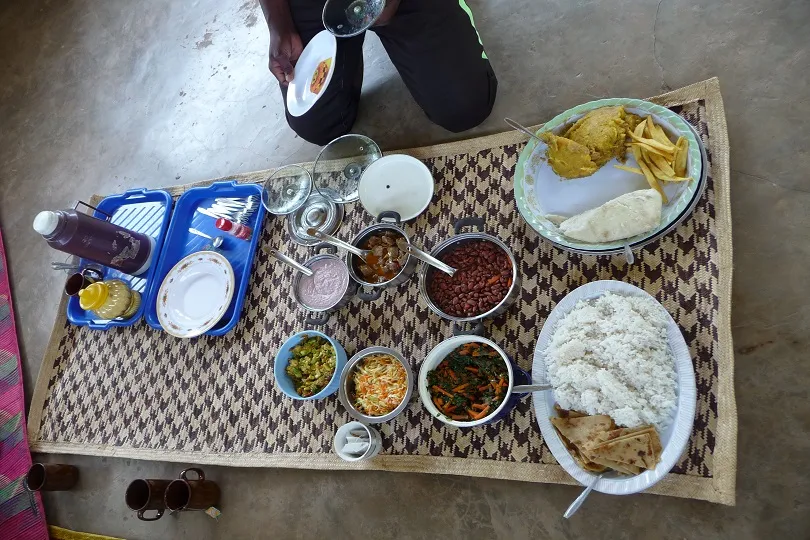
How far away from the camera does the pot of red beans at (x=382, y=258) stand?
5.89 ft

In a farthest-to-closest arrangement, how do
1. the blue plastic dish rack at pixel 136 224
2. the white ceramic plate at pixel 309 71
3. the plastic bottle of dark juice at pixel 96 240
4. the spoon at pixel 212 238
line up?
the blue plastic dish rack at pixel 136 224
the spoon at pixel 212 238
the plastic bottle of dark juice at pixel 96 240
the white ceramic plate at pixel 309 71

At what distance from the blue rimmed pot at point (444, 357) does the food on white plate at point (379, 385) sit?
0.39ft

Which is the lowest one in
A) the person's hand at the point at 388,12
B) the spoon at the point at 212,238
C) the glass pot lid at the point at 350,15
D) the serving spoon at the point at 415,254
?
the serving spoon at the point at 415,254

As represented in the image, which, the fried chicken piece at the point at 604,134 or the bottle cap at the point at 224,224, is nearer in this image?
the fried chicken piece at the point at 604,134

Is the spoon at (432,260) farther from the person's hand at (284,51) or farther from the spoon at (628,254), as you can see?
the person's hand at (284,51)

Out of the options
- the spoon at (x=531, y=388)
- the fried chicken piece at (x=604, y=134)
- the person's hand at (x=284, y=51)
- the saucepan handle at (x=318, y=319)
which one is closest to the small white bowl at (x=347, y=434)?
the saucepan handle at (x=318, y=319)

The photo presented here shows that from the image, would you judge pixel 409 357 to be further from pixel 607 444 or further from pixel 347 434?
pixel 607 444

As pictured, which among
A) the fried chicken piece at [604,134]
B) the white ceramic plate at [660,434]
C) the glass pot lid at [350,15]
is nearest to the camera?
the white ceramic plate at [660,434]

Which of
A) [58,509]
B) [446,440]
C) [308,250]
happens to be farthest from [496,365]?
[58,509]

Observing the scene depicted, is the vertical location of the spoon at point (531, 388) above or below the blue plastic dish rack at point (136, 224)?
below

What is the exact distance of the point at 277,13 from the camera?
205 cm

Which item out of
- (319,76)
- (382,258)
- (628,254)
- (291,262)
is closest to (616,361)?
(628,254)

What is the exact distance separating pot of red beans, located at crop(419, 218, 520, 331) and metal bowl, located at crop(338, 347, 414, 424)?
21cm

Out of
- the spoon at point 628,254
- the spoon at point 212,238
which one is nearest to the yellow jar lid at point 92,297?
the spoon at point 212,238
